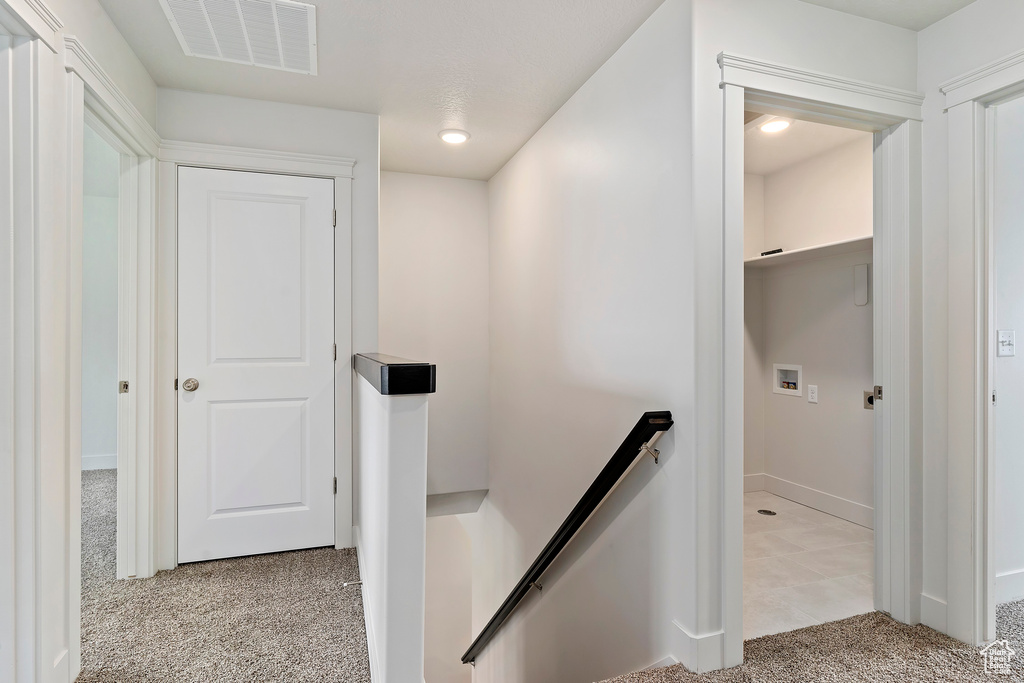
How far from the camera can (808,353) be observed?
3.88 metres

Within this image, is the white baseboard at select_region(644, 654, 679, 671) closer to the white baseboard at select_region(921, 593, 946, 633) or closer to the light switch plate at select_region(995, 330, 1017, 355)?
the white baseboard at select_region(921, 593, 946, 633)

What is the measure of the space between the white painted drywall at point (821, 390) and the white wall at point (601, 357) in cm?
187

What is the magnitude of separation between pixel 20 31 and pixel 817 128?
3.74m

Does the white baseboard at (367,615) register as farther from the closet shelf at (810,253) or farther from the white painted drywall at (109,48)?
the closet shelf at (810,253)

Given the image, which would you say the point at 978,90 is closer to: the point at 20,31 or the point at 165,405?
the point at 20,31

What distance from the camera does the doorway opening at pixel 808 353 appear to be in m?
3.19

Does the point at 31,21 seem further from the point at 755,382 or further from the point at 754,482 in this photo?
the point at 754,482

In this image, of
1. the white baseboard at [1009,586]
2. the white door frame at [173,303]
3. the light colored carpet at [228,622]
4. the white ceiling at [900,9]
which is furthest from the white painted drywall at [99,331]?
the white baseboard at [1009,586]

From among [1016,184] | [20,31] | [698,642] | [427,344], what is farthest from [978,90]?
[427,344]

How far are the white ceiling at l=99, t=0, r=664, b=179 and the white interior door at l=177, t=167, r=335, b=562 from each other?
48 cm

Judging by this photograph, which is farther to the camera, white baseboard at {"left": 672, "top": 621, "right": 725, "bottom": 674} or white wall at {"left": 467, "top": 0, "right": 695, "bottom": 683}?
white wall at {"left": 467, "top": 0, "right": 695, "bottom": 683}

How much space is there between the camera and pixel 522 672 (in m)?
3.44

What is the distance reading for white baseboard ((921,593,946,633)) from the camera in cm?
207

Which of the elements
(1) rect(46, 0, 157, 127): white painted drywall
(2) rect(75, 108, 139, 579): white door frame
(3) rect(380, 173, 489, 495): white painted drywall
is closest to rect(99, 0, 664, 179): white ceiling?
(1) rect(46, 0, 157, 127): white painted drywall
